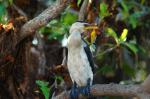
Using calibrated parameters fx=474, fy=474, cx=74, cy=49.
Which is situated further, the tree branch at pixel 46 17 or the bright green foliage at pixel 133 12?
the bright green foliage at pixel 133 12

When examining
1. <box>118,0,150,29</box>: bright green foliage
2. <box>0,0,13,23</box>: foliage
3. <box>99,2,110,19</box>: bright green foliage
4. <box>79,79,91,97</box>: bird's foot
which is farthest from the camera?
<box>118,0,150,29</box>: bright green foliage

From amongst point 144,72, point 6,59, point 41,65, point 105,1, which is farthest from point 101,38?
point 144,72

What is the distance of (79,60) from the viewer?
14.7 feet

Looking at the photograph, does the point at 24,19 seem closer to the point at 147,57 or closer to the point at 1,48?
the point at 1,48

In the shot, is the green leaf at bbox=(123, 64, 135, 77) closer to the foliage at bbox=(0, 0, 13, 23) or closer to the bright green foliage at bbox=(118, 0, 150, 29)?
the bright green foliage at bbox=(118, 0, 150, 29)

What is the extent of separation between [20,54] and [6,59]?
0.67 ft

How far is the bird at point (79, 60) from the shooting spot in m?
4.41

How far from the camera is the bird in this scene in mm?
4410

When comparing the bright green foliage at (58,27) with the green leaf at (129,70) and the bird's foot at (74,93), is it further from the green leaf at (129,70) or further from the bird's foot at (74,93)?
the green leaf at (129,70)

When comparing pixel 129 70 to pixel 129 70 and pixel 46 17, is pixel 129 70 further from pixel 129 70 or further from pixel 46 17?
pixel 46 17

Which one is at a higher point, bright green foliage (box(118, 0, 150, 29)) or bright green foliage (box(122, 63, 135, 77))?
bright green foliage (box(118, 0, 150, 29))

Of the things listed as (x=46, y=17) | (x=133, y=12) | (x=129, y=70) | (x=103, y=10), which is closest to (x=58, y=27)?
(x=103, y=10)

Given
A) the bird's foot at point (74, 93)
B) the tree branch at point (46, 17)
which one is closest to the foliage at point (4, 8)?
the tree branch at point (46, 17)

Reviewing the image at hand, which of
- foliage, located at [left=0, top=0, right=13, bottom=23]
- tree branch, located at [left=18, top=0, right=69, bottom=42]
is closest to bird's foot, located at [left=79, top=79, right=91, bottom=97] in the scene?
tree branch, located at [left=18, top=0, right=69, bottom=42]
